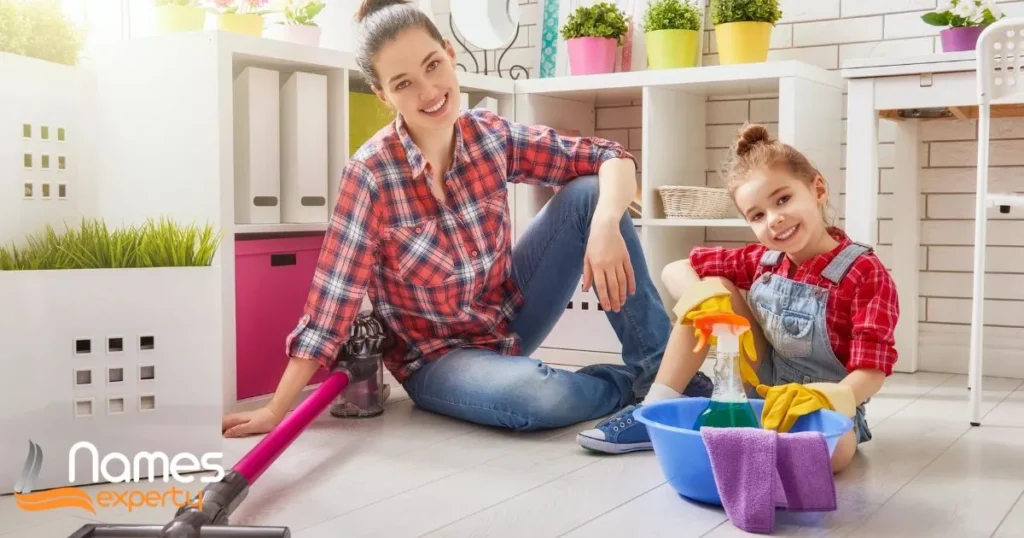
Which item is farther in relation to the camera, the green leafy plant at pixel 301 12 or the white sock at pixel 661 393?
the green leafy plant at pixel 301 12

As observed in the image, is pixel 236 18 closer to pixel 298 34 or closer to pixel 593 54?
pixel 298 34

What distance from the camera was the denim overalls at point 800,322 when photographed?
1796mm

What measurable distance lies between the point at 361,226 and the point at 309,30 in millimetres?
762

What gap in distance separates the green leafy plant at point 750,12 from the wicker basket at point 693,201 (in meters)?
0.46

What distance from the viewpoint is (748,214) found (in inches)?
73.0

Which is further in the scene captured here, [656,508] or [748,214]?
[748,214]

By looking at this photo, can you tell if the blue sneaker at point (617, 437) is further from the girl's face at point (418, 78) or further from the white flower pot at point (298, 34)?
the white flower pot at point (298, 34)

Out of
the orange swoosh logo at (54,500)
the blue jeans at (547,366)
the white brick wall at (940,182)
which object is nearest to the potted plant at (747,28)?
the white brick wall at (940,182)

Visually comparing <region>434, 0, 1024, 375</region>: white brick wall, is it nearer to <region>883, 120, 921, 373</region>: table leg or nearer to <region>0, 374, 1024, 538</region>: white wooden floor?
<region>883, 120, 921, 373</region>: table leg

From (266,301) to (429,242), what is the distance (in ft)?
1.39

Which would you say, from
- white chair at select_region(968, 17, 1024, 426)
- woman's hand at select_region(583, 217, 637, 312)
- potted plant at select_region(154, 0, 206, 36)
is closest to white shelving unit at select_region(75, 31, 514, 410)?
potted plant at select_region(154, 0, 206, 36)

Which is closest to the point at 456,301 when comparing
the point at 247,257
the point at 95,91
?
the point at 247,257

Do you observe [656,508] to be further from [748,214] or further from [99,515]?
[99,515]

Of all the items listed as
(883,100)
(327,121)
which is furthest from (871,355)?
(327,121)
